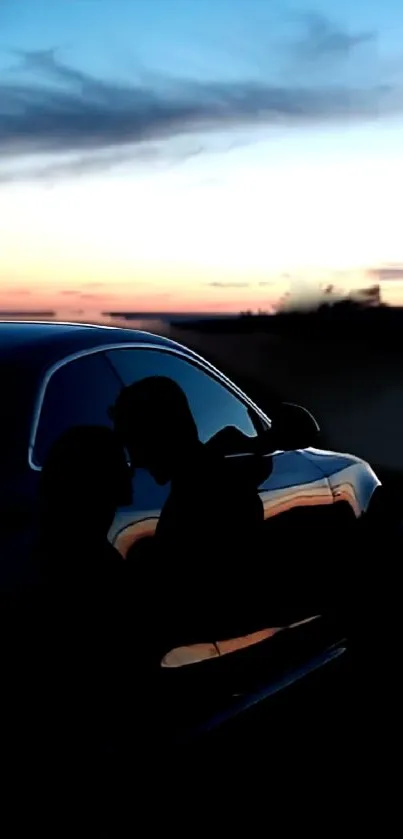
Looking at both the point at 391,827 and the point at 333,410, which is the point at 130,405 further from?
the point at 333,410

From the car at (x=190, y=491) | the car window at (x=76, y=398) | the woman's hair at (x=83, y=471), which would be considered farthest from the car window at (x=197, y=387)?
the woman's hair at (x=83, y=471)

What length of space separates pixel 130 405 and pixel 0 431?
0.70 meters

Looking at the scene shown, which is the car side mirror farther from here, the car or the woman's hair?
the woman's hair

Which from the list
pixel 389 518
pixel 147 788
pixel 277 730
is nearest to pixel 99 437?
pixel 147 788

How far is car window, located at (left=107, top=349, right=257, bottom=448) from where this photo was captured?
4637mm

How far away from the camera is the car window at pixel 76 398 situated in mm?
3936

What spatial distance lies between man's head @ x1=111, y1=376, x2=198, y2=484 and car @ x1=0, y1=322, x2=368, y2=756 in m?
0.04

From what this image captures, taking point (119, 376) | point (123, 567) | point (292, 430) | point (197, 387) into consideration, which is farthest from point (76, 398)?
point (292, 430)

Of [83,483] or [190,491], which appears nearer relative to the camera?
[83,483]

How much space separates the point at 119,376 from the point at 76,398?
0.37 meters

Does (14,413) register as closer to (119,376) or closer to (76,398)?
(76,398)

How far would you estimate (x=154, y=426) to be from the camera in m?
4.38

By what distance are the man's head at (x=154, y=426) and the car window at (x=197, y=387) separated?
0.21 feet

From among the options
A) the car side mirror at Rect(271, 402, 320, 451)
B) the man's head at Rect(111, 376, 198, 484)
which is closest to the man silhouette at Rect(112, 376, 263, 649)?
the man's head at Rect(111, 376, 198, 484)
